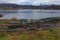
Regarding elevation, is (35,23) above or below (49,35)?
below

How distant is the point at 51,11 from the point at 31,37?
34.6 ft

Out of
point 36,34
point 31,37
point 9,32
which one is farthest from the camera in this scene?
point 9,32

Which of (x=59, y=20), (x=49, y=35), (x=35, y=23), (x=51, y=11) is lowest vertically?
(x=51, y=11)

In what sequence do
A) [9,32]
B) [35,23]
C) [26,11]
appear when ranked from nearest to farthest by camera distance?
[9,32] < [35,23] < [26,11]

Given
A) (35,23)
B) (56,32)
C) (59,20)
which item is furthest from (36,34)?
(59,20)

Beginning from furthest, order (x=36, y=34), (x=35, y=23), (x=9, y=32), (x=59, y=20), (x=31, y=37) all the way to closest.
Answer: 1. (x=59, y=20)
2. (x=35, y=23)
3. (x=9, y=32)
4. (x=36, y=34)
5. (x=31, y=37)

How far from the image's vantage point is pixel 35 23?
905 cm

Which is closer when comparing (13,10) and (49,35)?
(49,35)

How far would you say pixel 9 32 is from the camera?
291 inches

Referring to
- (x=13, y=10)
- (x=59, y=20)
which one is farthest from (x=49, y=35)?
(x=13, y=10)

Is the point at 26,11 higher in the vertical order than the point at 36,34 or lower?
lower

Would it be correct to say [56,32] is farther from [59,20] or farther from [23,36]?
[59,20]

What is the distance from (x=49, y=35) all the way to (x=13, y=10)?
A: 10875mm

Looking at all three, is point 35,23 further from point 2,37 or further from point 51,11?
point 51,11
